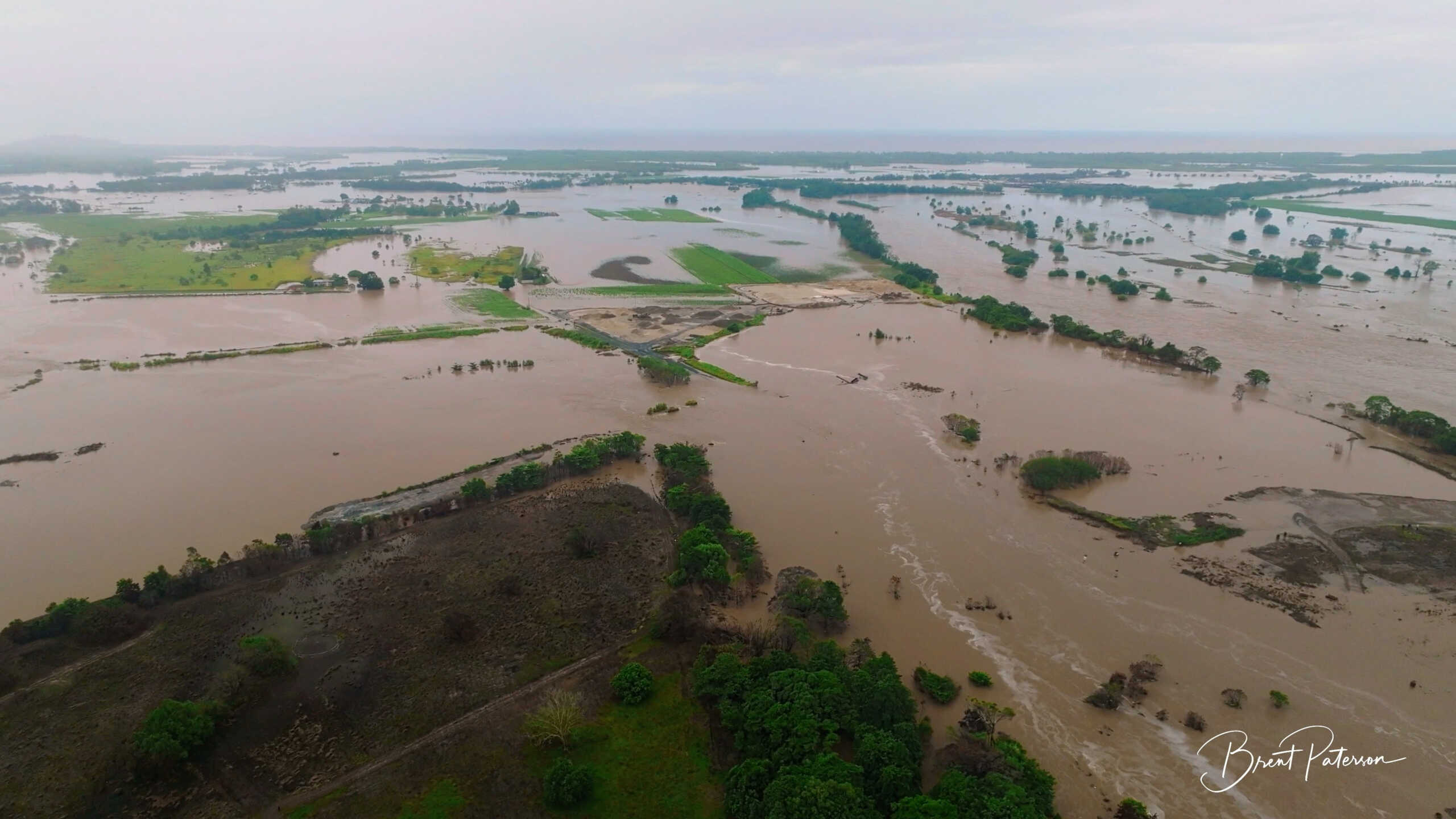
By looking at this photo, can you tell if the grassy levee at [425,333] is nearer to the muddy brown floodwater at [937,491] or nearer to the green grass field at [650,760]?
the muddy brown floodwater at [937,491]

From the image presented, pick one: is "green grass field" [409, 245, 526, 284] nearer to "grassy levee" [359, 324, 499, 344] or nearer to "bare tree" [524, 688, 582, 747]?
"grassy levee" [359, 324, 499, 344]

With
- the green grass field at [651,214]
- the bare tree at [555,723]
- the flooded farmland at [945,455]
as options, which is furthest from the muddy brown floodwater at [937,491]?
the green grass field at [651,214]

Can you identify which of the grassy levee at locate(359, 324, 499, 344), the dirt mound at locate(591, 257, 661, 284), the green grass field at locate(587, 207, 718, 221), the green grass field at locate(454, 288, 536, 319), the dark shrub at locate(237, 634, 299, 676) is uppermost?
the green grass field at locate(587, 207, 718, 221)

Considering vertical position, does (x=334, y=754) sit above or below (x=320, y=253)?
below

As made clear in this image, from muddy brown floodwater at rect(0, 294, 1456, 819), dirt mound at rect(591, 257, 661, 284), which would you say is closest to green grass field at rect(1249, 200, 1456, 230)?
muddy brown floodwater at rect(0, 294, 1456, 819)

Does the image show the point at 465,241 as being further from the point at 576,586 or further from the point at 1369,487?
the point at 1369,487

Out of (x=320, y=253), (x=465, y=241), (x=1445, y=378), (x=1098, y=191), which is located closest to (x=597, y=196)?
(x=465, y=241)

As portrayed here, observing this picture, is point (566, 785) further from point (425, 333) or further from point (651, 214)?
point (651, 214)
